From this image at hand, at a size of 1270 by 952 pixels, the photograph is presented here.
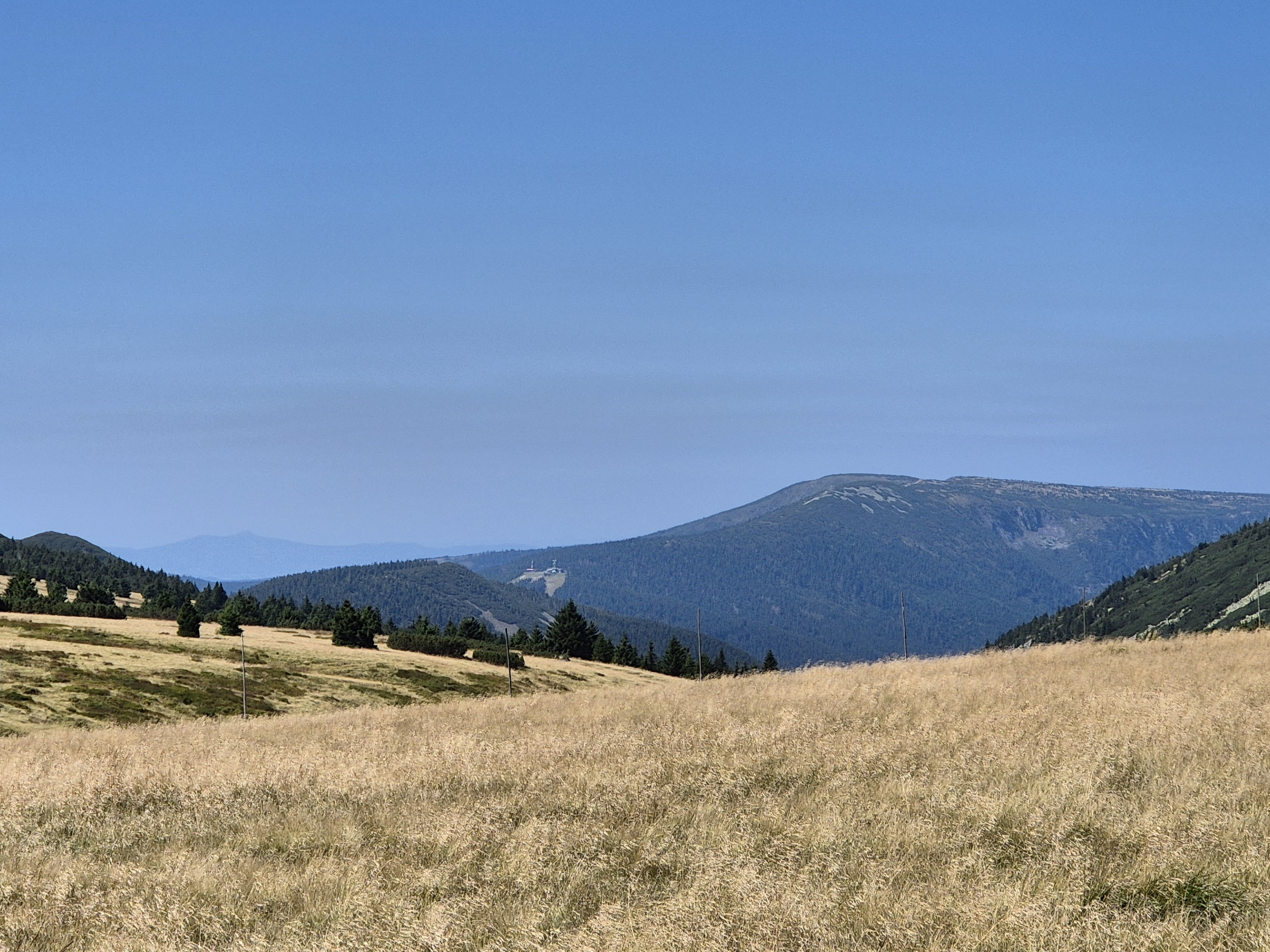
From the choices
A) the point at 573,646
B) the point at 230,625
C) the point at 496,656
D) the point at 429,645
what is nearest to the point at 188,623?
the point at 230,625

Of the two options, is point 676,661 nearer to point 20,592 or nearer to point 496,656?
point 496,656

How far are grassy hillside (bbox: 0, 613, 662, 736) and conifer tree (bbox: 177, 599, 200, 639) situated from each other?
3.16 ft

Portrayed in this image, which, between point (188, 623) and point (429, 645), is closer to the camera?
point (188, 623)

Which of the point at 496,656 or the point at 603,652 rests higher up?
the point at 496,656

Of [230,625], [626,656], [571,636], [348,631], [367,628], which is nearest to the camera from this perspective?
[230,625]

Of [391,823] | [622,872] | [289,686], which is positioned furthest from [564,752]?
[289,686]

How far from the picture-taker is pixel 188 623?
95500mm

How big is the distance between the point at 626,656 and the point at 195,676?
275ft

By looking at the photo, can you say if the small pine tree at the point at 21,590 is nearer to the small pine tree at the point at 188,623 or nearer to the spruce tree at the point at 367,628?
the small pine tree at the point at 188,623

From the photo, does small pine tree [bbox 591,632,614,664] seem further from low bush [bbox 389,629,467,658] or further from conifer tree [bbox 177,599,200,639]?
conifer tree [bbox 177,599,200,639]

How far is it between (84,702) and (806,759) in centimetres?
5294

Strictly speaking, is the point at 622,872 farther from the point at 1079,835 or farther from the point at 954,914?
the point at 1079,835

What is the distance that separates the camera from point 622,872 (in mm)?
Answer: 8594

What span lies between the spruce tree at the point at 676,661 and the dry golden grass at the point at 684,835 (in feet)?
410
